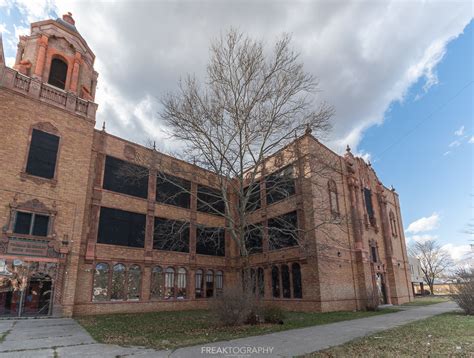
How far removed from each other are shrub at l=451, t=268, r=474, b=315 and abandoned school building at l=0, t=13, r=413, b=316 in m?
6.61

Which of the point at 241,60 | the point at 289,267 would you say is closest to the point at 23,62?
the point at 241,60

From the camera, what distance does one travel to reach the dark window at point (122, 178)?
20.9m

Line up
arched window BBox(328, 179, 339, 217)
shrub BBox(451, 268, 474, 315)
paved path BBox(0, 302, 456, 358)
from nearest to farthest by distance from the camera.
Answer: paved path BBox(0, 302, 456, 358)
shrub BBox(451, 268, 474, 315)
arched window BBox(328, 179, 339, 217)

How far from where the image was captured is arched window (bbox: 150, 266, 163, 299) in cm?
2102

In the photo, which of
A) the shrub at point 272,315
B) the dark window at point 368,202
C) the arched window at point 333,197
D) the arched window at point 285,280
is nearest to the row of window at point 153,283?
the arched window at point 285,280

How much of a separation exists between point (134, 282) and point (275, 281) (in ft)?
33.3

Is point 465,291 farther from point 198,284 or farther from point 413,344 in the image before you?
point 198,284

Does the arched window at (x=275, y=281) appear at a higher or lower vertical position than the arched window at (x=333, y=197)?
lower

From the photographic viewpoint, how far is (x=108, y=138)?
70.5ft

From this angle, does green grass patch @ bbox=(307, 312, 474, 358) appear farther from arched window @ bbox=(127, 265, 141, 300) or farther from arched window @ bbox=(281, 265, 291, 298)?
arched window @ bbox=(127, 265, 141, 300)

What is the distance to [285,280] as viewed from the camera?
21.5 meters

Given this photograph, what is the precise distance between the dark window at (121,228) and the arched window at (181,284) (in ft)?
12.7

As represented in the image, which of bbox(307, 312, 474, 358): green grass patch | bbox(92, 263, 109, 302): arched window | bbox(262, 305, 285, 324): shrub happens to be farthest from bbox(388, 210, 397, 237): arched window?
bbox(92, 263, 109, 302): arched window

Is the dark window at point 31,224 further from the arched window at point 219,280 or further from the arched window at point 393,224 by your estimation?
the arched window at point 393,224
